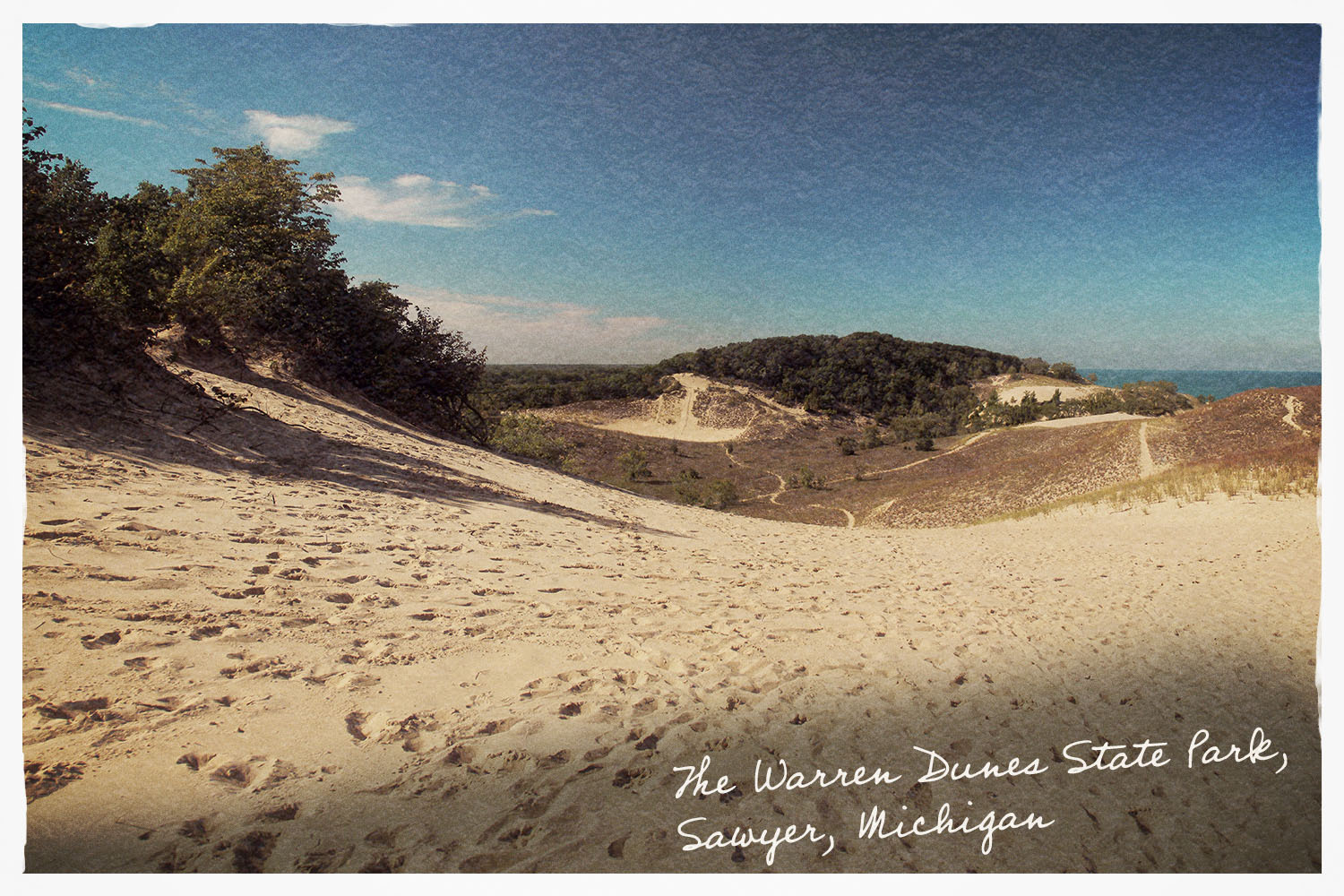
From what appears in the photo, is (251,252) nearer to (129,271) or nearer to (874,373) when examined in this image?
(129,271)

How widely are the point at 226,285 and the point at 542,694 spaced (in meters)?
11.7

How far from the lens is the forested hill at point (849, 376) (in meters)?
47.3

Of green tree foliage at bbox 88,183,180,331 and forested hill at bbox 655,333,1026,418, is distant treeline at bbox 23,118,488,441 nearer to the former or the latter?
green tree foliage at bbox 88,183,180,331

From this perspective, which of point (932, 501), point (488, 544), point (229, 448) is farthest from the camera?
point (932, 501)

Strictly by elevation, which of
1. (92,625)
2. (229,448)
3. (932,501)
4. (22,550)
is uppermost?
(229,448)

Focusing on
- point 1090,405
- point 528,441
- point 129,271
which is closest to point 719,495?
point 528,441

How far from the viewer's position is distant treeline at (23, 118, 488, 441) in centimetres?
541

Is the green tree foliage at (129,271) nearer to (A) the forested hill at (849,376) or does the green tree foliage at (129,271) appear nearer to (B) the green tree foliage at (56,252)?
(B) the green tree foliage at (56,252)

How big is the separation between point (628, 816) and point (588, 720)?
0.54 meters

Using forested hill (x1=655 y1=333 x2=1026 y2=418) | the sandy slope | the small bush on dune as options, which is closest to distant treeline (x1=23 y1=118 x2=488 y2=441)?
the sandy slope

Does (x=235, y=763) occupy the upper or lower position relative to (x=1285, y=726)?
upper

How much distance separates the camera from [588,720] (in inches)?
118
